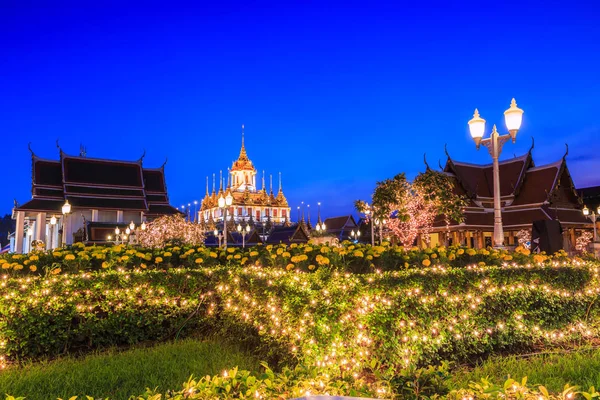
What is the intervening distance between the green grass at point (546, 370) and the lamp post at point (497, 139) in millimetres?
4175

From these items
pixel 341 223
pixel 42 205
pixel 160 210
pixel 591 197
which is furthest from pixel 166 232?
pixel 591 197

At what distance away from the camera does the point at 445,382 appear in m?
3.58

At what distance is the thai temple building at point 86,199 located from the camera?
41750 millimetres

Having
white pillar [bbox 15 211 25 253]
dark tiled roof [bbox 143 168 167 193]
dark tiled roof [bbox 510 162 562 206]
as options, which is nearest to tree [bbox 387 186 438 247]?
dark tiled roof [bbox 510 162 562 206]

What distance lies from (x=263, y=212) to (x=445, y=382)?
359ft

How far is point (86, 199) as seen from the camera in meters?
43.8

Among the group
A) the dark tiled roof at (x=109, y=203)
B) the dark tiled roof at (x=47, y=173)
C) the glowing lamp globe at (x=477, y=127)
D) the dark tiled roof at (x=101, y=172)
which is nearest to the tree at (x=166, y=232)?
the dark tiled roof at (x=109, y=203)

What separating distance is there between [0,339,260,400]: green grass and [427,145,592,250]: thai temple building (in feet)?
83.9

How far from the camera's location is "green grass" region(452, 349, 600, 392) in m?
4.86

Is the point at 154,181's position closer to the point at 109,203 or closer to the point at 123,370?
the point at 109,203

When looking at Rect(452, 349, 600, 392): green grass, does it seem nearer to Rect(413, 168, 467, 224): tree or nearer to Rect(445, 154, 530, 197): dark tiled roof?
Rect(413, 168, 467, 224): tree

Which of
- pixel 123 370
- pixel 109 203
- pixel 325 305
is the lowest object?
pixel 123 370

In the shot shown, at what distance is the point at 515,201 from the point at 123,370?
3344cm

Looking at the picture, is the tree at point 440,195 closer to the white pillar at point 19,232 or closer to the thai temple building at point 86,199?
the thai temple building at point 86,199
